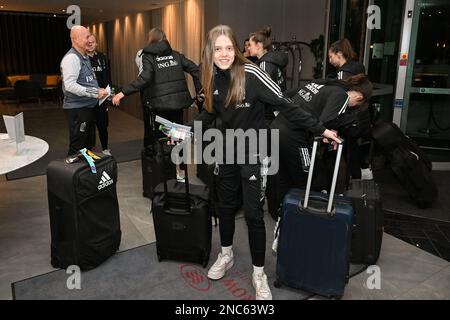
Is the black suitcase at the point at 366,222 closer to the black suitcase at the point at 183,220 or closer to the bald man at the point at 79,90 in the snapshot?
the black suitcase at the point at 183,220

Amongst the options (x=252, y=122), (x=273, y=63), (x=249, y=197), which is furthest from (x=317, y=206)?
(x=273, y=63)

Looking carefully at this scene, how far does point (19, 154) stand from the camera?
2475mm

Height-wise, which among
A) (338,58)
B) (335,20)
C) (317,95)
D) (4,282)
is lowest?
(4,282)

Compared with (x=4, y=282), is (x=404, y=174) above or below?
above

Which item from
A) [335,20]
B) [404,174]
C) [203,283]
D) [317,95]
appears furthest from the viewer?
[335,20]

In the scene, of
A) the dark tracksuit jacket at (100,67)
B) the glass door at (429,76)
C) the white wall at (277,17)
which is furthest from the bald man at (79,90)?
the glass door at (429,76)

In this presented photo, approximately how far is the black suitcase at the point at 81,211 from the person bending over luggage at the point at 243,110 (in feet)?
2.40

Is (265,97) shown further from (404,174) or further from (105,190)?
(404,174)

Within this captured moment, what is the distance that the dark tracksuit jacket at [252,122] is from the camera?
196cm

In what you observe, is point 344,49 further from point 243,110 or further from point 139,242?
point 139,242

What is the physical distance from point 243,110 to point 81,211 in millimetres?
1106
